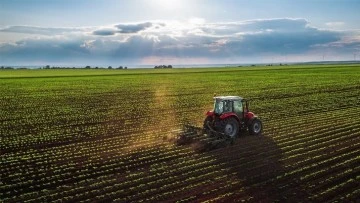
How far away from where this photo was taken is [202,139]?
1603 centimetres

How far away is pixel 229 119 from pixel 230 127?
0.35m

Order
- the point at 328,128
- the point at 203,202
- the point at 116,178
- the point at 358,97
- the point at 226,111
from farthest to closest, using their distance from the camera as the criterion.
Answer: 1. the point at 358,97
2. the point at 328,128
3. the point at 226,111
4. the point at 116,178
5. the point at 203,202

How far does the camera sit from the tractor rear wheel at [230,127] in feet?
54.0

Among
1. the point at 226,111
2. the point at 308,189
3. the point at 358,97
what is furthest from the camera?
the point at 358,97

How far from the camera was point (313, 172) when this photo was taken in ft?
41.8

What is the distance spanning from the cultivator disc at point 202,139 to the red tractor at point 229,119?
0.12 metres

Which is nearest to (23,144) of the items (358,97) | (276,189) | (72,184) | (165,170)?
(72,184)

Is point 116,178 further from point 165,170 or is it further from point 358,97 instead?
point 358,97

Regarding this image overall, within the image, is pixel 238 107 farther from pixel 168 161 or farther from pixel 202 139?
pixel 168 161

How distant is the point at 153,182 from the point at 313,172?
16.5ft

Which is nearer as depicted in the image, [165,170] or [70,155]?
[165,170]

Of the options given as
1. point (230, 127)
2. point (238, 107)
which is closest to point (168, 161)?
point (230, 127)

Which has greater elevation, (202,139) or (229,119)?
(229,119)

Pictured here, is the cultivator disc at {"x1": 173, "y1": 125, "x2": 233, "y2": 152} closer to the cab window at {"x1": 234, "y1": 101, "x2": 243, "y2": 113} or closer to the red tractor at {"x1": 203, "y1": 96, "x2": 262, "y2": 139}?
the red tractor at {"x1": 203, "y1": 96, "x2": 262, "y2": 139}
